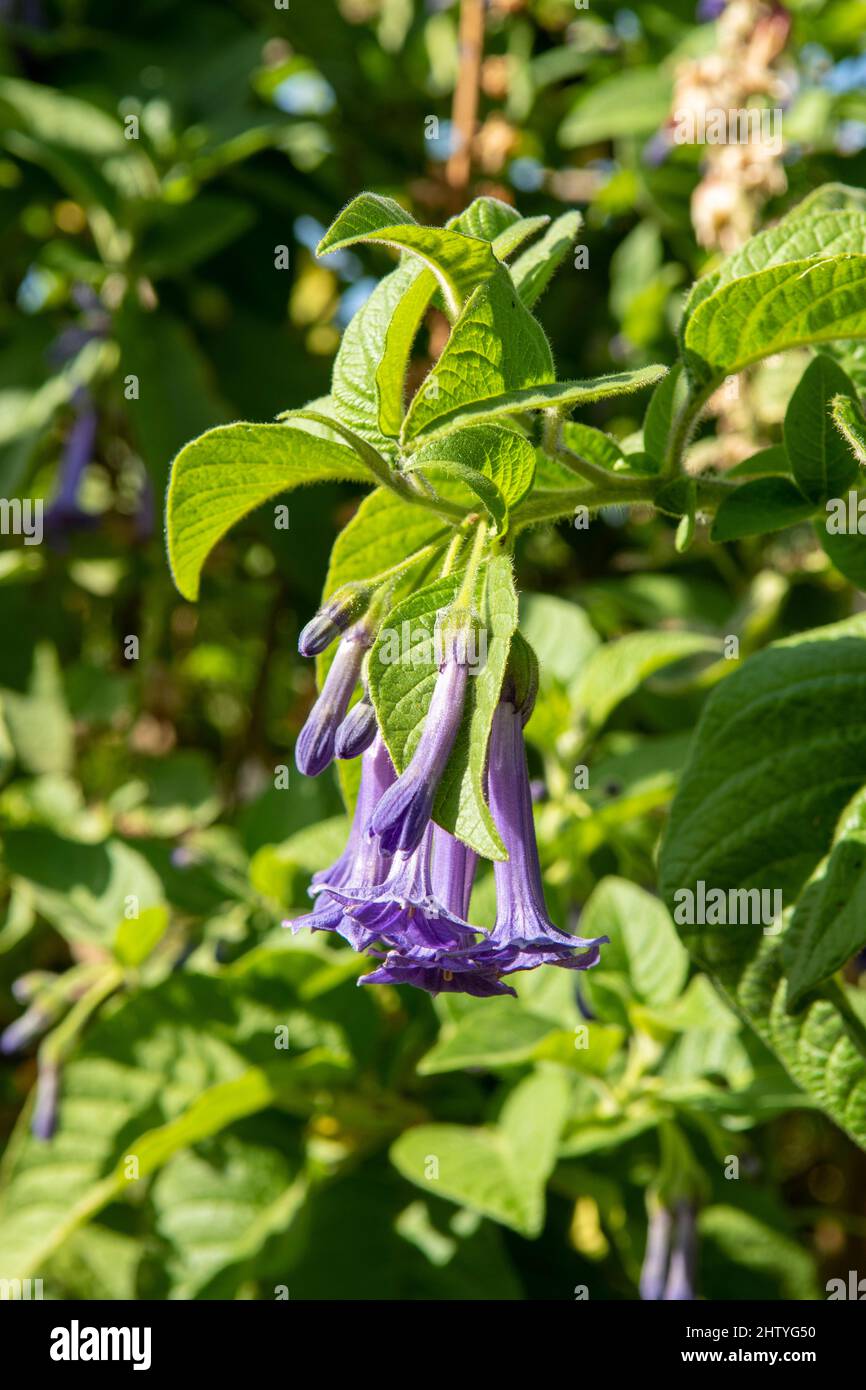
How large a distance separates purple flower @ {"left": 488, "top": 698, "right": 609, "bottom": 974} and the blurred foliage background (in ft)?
1.81

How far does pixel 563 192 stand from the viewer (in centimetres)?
274

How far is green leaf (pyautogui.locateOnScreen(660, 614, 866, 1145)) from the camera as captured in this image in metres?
1.08

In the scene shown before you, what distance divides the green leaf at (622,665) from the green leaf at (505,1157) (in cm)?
46

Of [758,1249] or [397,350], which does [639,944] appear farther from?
[397,350]

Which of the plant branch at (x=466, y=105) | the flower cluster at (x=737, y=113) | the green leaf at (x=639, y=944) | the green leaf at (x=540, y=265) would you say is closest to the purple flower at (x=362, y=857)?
the green leaf at (x=540, y=265)

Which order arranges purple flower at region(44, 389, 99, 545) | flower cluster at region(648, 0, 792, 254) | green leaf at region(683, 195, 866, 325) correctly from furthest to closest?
purple flower at region(44, 389, 99, 545)
flower cluster at region(648, 0, 792, 254)
green leaf at region(683, 195, 866, 325)

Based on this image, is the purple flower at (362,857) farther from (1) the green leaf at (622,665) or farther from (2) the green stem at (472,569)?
(1) the green leaf at (622,665)

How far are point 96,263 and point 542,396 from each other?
6.25 feet

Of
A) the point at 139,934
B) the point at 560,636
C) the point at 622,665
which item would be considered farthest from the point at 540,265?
the point at 139,934

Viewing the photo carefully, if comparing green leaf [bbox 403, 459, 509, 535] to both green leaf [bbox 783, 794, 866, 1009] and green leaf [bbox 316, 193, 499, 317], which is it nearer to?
green leaf [bbox 316, 193, 499, 317]

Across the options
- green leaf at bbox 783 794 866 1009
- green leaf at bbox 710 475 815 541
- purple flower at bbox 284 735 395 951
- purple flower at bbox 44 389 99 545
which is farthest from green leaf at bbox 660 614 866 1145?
purple flower at bbox 44 389 99 545

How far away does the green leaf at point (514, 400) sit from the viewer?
Result: 814mm

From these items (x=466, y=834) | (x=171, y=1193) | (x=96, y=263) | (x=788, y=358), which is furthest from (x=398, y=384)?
(x=96, y=263)

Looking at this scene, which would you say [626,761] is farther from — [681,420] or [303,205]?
[303,205]
